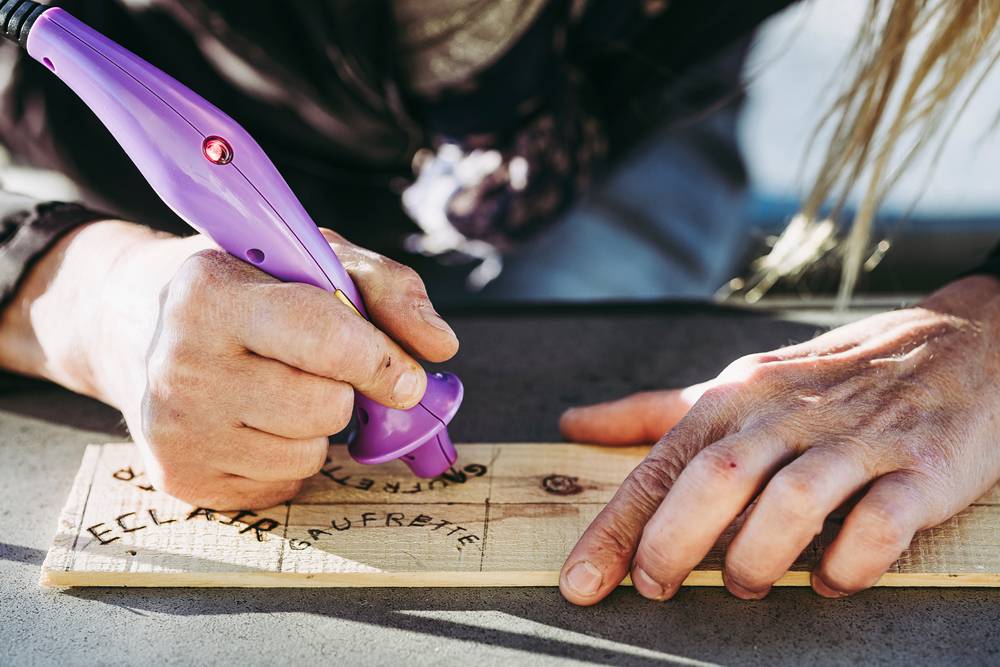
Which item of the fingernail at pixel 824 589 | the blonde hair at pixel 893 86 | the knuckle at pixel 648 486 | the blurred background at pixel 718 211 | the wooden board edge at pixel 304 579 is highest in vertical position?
the blurred background at pixel 718 211

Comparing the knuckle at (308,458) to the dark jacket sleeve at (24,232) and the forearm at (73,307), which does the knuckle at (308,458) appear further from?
the dark jacket sleeve at (24,232)

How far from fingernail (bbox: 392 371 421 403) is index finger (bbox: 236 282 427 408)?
14 millimetres

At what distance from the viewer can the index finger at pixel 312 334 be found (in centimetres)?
50

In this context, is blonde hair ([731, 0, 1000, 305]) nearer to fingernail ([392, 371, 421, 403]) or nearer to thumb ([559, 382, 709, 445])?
thumb ([559, 382, 709, 445])

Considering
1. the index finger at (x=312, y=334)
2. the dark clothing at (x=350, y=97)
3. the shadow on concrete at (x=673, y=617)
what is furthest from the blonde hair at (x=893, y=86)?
the index finger at (x=312, y=334)

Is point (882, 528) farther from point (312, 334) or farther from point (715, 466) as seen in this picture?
point (312, 334)

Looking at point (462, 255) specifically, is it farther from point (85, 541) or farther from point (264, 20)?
point (85, 541)

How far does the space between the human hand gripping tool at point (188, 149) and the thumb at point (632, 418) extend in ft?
0.67

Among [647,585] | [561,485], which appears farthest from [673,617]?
[561,485]

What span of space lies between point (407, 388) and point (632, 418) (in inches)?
7.3

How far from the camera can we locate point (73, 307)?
645 mm

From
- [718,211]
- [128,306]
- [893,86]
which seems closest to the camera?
[128,306]

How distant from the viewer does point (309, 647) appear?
1.64 feet

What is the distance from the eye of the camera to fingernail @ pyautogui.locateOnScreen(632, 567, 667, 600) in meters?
0.52
